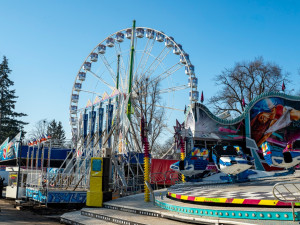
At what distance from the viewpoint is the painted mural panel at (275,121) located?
27.7 meters

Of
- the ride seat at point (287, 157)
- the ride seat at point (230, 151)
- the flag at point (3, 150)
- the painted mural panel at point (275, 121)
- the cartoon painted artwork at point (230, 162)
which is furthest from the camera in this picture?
the flag at point (3, 150)

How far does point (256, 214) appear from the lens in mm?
7008

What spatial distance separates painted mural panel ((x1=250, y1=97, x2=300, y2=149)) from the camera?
90.8ft

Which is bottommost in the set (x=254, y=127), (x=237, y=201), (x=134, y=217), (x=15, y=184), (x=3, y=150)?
(x=15, y=184)

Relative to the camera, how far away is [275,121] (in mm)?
28172

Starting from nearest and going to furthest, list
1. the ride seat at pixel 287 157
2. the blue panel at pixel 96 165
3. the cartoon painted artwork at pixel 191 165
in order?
the ride seat at pixel 287 157, the blue panel at pixel 96 165, the cartoon painted artwork at pixel 191 165

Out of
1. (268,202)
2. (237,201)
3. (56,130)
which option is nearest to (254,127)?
(237,201)

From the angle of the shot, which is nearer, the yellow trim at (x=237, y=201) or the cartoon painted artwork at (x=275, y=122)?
the yellow trim at (x=237, y=201)

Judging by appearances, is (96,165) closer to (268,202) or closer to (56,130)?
(268,202)

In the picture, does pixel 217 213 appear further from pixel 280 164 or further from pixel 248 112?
pixel 248 112

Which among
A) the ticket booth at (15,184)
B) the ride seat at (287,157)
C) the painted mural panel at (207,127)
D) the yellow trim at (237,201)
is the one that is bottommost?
the ticket booth at (15,184)

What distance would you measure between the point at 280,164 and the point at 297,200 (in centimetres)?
554

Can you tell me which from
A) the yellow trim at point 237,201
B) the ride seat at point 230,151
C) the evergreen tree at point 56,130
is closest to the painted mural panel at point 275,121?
the ride seat at point 230,151

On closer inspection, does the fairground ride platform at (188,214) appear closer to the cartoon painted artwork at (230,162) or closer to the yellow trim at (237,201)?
the yellow trim at (237,201)
